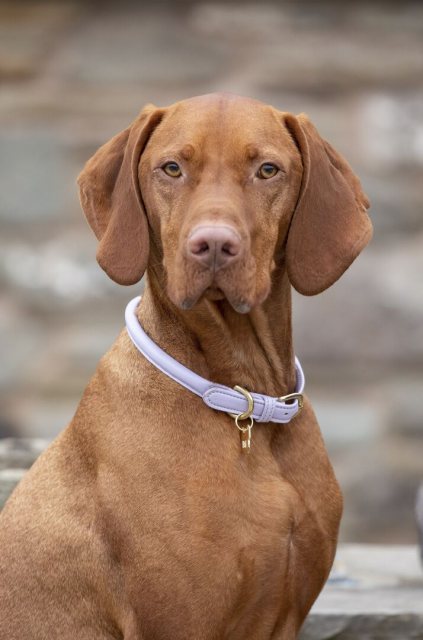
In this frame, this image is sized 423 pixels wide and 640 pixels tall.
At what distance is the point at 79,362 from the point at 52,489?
287 cm

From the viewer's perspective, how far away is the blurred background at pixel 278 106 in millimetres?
6746

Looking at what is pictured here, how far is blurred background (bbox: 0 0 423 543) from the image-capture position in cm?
675

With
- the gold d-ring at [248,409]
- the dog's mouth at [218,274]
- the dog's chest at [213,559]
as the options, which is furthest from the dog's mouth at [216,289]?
the dog's chest at [213,559]

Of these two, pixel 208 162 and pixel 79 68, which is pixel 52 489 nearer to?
pixel 208 162

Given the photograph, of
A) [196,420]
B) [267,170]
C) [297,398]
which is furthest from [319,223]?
[196,420]

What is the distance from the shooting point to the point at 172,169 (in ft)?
12.8

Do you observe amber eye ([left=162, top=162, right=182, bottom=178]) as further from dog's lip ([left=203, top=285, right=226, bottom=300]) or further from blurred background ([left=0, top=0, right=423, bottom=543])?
blurred background ([left=0, top=0, right=423, bottom=543])

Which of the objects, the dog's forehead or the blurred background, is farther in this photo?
the blurred background

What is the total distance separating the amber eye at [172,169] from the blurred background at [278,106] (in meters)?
2.87

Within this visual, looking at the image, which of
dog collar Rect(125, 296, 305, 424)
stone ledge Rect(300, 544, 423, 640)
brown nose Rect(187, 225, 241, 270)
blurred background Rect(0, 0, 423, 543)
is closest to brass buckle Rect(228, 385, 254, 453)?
dog collar Rect(125, 296, 305, 424)

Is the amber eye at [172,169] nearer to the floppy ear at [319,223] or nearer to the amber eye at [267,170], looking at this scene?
the amber eye at [267,170]

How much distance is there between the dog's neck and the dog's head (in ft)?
0.37

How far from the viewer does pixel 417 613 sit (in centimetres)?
473

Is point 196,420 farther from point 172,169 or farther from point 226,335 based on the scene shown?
point 172,169
